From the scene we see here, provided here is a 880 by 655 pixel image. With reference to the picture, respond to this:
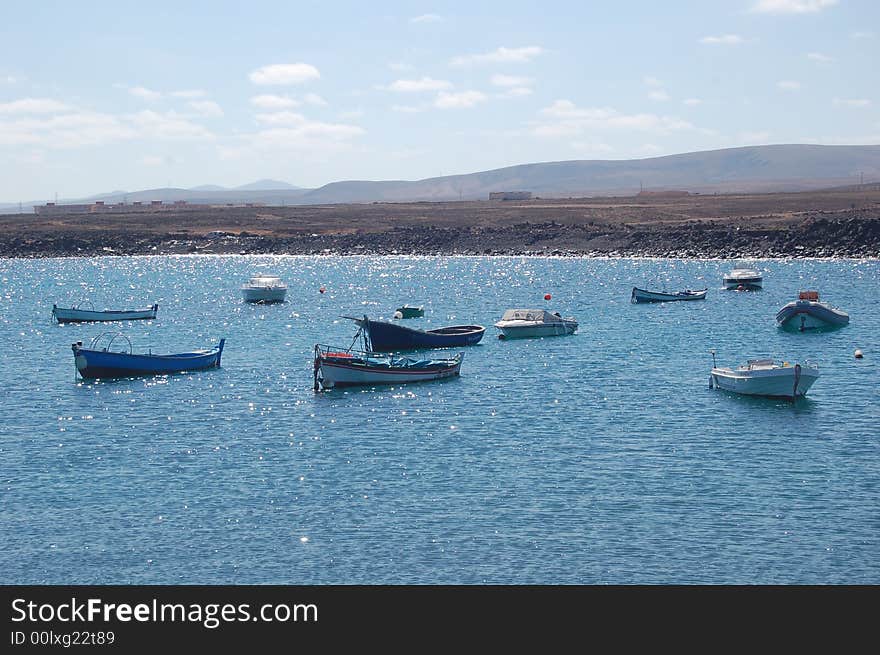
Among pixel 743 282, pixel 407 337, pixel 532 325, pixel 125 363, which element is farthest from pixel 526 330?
pixel 743 282

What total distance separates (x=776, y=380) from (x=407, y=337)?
28075mm

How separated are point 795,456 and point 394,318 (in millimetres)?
65099

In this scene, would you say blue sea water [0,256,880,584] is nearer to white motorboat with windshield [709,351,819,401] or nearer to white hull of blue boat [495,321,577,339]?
white motorboat with windshield [709,351,819,401]

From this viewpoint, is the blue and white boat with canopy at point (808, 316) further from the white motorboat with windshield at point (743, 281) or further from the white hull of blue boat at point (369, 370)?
the white motorboat with windshield at point (743, 281)

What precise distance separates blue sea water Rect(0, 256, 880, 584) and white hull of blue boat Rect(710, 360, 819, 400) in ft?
3.18

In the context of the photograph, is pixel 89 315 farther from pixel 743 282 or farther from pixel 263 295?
pixel 743 282

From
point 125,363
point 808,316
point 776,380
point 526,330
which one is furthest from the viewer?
point 808,316

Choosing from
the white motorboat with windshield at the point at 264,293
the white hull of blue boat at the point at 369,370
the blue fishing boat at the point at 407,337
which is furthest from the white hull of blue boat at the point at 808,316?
the white motorboat with windshield at the point at 264,293

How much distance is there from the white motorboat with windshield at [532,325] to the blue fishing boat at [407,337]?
3.62 metres

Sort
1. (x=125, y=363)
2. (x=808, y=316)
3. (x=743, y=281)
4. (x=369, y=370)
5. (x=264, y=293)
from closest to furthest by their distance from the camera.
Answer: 1. (x=369, y=370)
2. (x=125, y=363)
3. (x=808, y=316)
4. (x=264, y=293)
5. (x=743, y=281)

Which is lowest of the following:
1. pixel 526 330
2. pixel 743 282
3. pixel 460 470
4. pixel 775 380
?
pixel 460 470

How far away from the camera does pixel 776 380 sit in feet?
174

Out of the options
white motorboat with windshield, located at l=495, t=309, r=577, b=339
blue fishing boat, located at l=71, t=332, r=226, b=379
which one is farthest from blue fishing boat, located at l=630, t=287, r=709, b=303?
blue fishing boat, located at l=71, t=332, r=226, b=379
